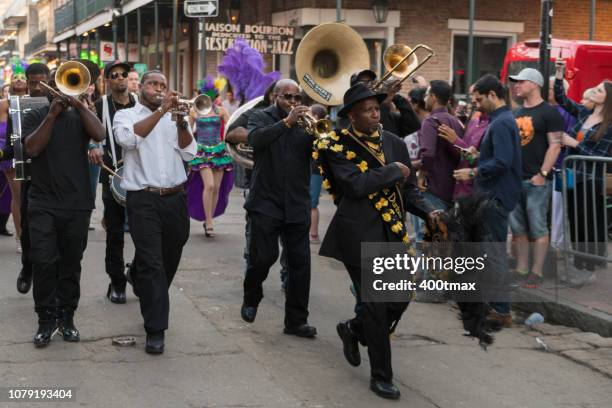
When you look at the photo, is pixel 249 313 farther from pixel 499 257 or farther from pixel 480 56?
pixel 480 56

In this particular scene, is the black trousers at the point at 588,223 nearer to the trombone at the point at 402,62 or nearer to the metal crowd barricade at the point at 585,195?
the metal crowd barricade at the point at 585,195

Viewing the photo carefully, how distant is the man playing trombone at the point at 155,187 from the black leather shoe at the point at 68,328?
51cm

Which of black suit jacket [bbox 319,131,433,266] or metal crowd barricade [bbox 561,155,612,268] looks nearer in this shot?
black suit jacket [bbox 319,131,433,266]

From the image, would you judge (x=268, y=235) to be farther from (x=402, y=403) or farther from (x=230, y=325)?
(x=402, y=403)

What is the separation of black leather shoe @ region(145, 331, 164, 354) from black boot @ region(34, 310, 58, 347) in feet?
2.19

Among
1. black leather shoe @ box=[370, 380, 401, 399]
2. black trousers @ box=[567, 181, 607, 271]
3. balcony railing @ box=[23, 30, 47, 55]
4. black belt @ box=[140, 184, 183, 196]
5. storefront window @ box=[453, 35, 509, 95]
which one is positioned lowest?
black leather shoe @ box=[370, 380, 401, 399]

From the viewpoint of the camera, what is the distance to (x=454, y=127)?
825cm

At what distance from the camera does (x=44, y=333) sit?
6270 millimetres

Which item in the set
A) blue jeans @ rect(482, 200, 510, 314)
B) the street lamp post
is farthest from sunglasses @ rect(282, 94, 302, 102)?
the street lamp post

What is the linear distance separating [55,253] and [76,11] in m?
31.6

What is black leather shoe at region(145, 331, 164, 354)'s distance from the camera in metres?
6.17

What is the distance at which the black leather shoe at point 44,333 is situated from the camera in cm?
623

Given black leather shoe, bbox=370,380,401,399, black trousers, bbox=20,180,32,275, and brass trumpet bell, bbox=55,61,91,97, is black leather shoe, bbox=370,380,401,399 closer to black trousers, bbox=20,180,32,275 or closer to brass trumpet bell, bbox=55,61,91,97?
brass trumpet bell, bbox=55,61,91,97

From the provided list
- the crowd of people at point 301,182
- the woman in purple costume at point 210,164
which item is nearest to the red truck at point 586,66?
the crowd of people at point 301,182
